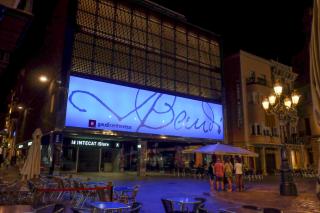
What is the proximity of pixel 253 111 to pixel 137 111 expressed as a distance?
15747 millimetres

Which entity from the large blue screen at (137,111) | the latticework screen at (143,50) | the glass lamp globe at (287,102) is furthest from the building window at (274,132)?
the glass lamp globe at (287,102)

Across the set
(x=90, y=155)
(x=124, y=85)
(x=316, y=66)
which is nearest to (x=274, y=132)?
(x=124, y=85)

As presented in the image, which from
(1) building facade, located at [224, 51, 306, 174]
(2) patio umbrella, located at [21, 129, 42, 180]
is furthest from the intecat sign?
(1) building facade, located at [224, 51, 306, 174]

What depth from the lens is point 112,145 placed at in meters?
28.9

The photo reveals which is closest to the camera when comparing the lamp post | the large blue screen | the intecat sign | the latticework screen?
the lamp post

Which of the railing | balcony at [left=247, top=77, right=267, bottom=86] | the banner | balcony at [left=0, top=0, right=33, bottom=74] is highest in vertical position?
balcony at [left=247, top=77, right=267, bottom=86]

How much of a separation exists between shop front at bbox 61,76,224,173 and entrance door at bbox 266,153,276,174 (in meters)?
8.25

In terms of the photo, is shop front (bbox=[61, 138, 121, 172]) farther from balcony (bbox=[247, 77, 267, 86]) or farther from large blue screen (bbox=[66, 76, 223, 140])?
balcony (bbox=[247, 77, 267, 86])

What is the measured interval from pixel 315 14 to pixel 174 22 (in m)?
29.4

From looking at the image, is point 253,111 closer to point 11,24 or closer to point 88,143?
point 88,143

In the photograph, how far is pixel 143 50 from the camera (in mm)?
27422

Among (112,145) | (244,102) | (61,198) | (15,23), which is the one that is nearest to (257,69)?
(244,102)

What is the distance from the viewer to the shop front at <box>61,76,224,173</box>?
22748 millimetres

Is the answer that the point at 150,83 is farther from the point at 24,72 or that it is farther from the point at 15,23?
the point at 24,72
